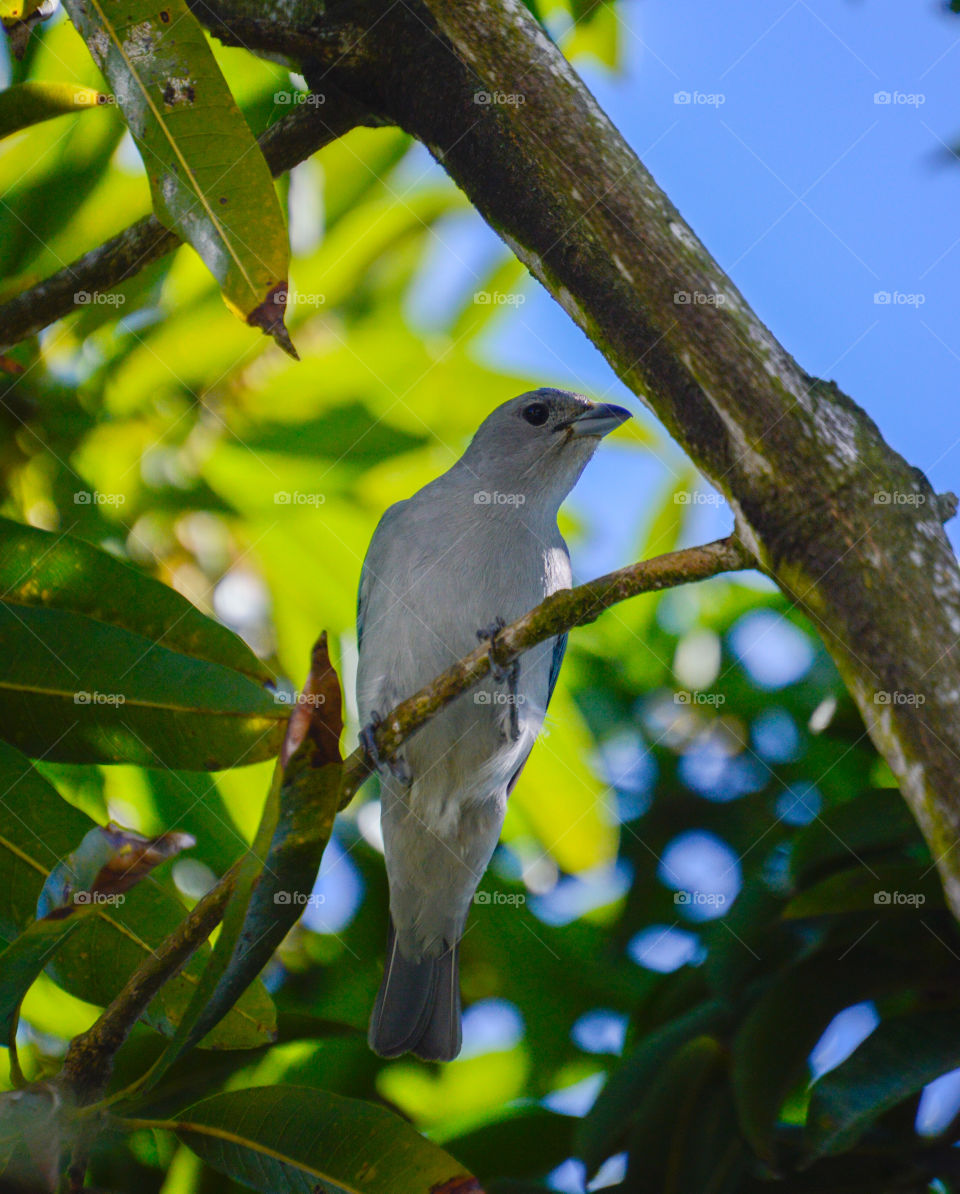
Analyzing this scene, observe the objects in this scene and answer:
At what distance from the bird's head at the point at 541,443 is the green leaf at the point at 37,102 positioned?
65.9 inches

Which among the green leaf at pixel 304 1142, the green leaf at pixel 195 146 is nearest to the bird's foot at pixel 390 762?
the green leaf at pixel 304 1142

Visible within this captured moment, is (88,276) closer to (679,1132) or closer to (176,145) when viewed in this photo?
(176,145)

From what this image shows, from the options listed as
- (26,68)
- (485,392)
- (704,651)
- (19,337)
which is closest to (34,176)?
(26,68)

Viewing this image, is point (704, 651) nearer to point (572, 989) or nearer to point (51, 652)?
point (572, 989)

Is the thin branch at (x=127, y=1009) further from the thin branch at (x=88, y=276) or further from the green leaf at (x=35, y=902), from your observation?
the thin branch at (x=88, y=276)

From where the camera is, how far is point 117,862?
157 cm

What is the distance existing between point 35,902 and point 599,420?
7.45 ft

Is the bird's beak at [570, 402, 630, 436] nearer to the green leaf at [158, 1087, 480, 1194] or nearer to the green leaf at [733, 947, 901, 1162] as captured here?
the green leaf at [733, 947, 901, 1162]

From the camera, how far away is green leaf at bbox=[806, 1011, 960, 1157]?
1.87 meters

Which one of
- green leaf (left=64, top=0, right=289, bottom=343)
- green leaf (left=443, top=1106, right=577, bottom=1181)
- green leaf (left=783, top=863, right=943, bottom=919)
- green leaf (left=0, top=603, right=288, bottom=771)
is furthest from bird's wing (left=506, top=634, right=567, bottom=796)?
green leaf (left=64, top=0, right=289, bottom=343)

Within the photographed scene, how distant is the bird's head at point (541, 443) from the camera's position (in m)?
3.64

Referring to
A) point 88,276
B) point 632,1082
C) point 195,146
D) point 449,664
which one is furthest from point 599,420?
point 632,1082

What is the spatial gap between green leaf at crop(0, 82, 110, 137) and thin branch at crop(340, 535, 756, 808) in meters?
1.53

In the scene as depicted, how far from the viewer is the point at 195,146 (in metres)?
1.82
